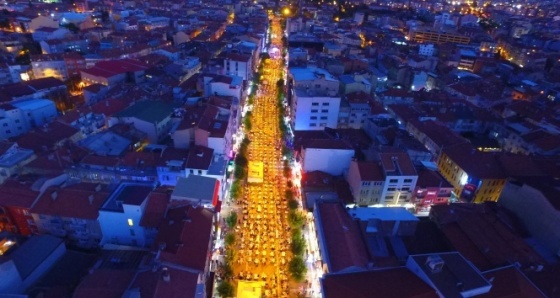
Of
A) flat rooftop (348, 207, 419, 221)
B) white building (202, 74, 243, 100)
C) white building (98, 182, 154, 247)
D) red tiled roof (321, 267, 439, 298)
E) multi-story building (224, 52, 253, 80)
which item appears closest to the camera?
red tiled roof (321, 267, 439, 298)

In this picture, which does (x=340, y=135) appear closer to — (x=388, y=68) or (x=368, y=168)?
(x=368, y=168)

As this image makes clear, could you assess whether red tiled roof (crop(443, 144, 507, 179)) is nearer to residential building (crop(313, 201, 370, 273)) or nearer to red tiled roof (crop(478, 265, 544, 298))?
red tiled roof (crop(478, 265, 544, 298))

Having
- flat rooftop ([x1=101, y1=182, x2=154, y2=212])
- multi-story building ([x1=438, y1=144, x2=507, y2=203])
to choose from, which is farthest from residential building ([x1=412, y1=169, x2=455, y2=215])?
flat rooftop ([x1=101, y1=182, x2=154, y2=212])

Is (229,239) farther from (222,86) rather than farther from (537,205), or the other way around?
(537,205)

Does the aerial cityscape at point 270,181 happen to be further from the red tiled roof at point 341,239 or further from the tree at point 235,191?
the tree at point 235,191

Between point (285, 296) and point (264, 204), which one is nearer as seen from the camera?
point (285, 296)

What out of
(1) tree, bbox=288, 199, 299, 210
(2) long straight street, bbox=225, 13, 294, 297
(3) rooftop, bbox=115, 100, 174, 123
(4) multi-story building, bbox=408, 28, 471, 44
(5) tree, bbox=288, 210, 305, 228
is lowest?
(2) long straight street, bbox=225, 13, 294, 297

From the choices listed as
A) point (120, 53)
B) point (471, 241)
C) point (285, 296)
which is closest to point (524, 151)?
point (471, 241)

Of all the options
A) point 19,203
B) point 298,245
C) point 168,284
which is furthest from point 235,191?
point 19,203
